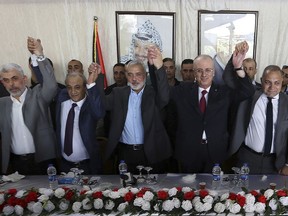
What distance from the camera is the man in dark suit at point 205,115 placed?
2.75 m

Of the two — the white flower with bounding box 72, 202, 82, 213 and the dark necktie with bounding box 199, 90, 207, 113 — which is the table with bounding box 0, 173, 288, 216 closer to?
the white flower with bounding box 72, 202, 82, 213

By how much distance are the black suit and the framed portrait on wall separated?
204cm

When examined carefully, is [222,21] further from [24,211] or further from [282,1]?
[24,211]

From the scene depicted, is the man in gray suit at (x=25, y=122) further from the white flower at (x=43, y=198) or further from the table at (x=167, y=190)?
the white flower at (x=43, y=198)

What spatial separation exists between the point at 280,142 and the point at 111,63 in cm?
299

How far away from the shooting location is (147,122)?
282 cm

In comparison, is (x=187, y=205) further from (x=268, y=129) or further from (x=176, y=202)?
(x=268, y=129)

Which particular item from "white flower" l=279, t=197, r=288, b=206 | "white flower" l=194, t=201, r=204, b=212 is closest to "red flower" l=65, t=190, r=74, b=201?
"white flower" l=194, t=201, r=204, b=212

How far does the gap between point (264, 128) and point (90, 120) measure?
155cm

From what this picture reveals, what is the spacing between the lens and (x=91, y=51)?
192 inches

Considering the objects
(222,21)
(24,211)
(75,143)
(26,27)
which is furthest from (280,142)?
(26,27)

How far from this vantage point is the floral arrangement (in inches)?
75.8

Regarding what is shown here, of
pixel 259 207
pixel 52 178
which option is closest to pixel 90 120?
pixel 52 178

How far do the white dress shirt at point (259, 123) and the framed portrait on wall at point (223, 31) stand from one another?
205 centimetres
